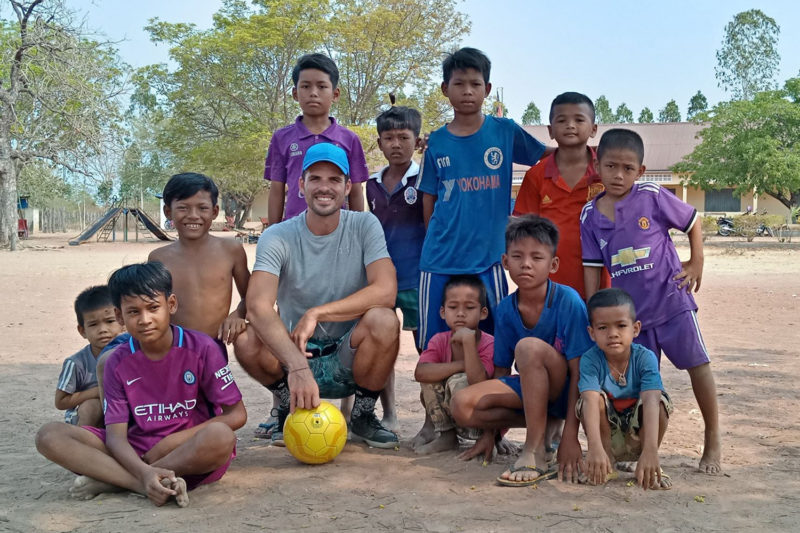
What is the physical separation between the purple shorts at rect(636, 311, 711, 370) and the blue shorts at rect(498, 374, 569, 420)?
535 millimetres

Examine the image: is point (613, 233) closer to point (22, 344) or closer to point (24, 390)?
point (24, 390)

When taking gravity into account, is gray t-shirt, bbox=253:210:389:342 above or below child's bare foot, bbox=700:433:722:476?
above

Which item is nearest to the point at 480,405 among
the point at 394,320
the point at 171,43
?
the point at 394,320

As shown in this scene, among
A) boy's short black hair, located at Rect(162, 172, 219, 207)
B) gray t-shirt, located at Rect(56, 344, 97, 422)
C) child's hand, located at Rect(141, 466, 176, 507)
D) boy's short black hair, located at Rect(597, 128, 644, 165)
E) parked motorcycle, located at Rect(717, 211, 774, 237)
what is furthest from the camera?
parked motorcycle, located at Rect(717, 211, 774, 237)

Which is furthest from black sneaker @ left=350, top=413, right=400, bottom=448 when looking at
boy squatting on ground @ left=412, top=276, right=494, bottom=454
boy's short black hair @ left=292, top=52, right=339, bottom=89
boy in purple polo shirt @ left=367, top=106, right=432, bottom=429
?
boy's short black hair @ left=292, top=52, right=339, bottom=89

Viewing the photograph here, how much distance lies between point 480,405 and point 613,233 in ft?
4.08

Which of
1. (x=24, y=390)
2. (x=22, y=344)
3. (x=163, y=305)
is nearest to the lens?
(x=163, y=305)

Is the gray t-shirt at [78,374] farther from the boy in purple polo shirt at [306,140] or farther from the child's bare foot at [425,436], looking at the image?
the child's bare foot at [425,436]

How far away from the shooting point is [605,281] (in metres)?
4.39

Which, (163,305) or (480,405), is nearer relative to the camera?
(163,305)

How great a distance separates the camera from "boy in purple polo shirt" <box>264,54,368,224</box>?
5.22m

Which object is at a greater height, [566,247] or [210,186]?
[210,186]

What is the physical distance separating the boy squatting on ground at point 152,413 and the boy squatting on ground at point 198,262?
61 centimetres

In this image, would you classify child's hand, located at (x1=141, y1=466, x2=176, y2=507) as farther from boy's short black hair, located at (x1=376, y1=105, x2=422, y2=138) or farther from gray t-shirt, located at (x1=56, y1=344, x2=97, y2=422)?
boy's short black hair, located at (x1=376, y1=105, x2=422, y2=138)
